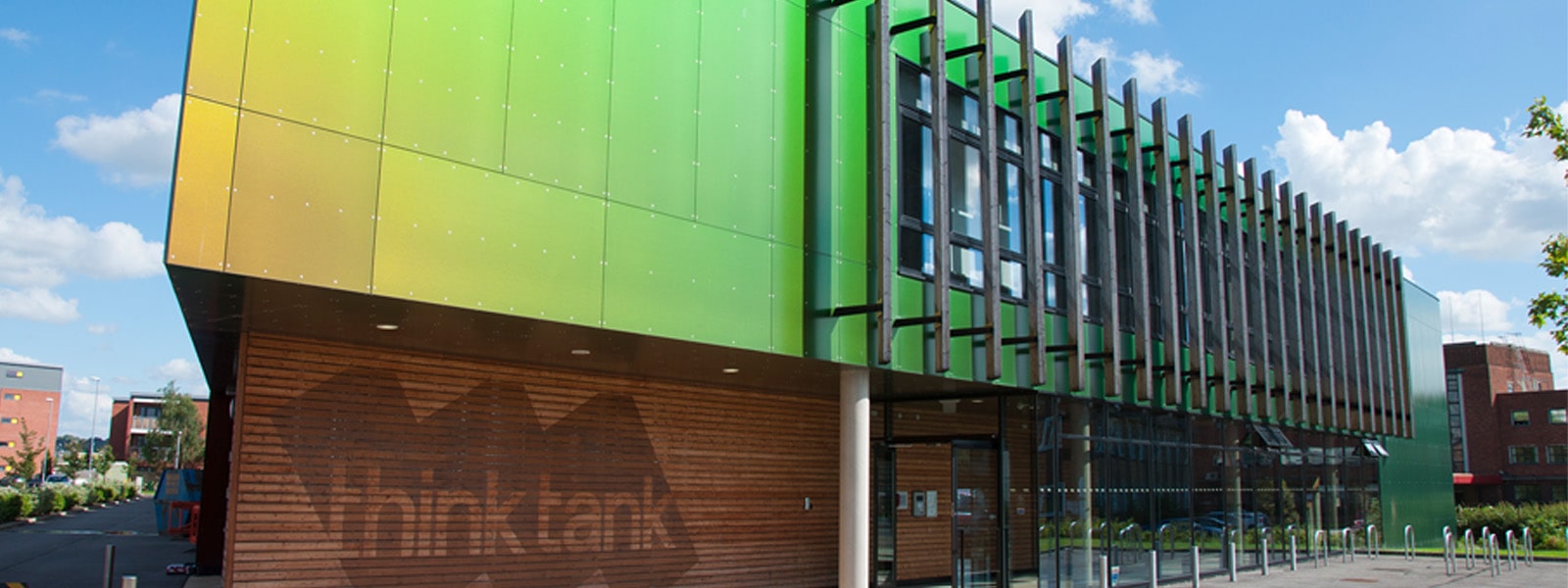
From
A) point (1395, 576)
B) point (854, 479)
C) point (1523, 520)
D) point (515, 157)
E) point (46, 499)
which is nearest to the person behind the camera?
point (515, 157)

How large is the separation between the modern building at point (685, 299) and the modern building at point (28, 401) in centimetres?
10317

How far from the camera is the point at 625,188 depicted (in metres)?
11.6

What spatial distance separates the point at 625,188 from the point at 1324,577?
17245mm

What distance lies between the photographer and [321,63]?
932 centimetres

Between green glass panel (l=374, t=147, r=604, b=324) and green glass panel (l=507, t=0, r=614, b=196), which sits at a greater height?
green glass panel (l=507, t=0, r=614, b=196)

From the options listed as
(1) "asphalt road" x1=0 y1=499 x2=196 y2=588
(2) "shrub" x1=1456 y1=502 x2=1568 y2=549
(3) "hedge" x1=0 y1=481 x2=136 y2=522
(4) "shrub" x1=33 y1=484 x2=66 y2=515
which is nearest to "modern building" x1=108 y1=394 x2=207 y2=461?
(3) "hedge" x1=0 y1=481 x2=136 y2=522

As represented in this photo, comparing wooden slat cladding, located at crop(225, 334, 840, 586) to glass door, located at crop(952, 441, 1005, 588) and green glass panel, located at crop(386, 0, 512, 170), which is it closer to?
glass door, located at crop(952, 441, 1005, 588)

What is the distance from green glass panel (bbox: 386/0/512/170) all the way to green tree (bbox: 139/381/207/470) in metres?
59.9

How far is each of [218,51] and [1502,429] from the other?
9352 centimetres

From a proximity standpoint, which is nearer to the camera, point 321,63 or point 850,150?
point 321,63

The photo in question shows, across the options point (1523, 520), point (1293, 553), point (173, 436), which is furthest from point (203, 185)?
point (173, 436)

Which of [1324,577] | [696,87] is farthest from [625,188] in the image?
[1324,577]

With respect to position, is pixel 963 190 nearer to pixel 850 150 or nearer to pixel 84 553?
pixel 850 150

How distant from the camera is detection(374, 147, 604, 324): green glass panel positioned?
9703 millimetres
